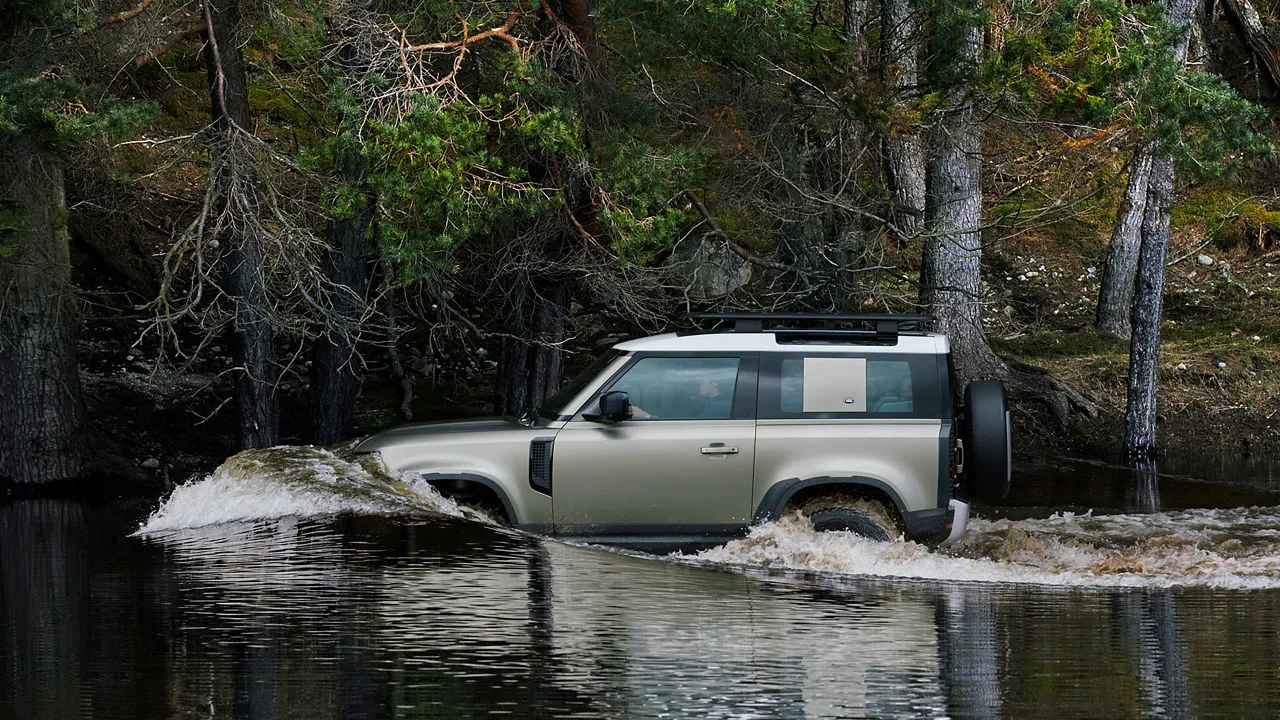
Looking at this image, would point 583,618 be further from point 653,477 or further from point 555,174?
point 555,174

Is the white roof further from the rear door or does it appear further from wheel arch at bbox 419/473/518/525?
wheel arch at bbox 419/473/518/525

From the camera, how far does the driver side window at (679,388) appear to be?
1023 cm

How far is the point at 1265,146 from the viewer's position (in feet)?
46.3

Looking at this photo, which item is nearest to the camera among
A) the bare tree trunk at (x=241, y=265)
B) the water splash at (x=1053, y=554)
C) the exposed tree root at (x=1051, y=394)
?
the water splash at (x=1053, y=554)

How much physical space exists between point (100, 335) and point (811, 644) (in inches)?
633

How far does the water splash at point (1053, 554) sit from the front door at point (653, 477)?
27 centimetres

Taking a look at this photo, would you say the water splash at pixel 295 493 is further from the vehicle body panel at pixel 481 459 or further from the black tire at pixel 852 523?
the black tire at pixel 852 523

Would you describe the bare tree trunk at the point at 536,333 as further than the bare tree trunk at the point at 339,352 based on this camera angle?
Yes

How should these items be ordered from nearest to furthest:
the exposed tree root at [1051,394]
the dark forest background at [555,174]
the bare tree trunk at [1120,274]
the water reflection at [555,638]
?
the water reflection at [555,638], the dark forest background at [555,174], the exposed tree root at [1051,394], the bare tree trunk at [1120,274]

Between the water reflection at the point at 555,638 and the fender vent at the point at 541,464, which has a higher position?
the fender vent at the point at 541,464

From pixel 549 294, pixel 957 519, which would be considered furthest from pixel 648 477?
pixel 549 294

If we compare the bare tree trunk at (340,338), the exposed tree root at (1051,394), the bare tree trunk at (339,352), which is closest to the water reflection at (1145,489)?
the exposed tree root at (1051,394)

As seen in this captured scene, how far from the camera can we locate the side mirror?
9977mm

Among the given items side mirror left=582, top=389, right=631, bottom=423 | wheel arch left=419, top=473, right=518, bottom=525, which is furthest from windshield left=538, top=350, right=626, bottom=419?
wheel arch left=419, top=473, right=518, bottom=525
